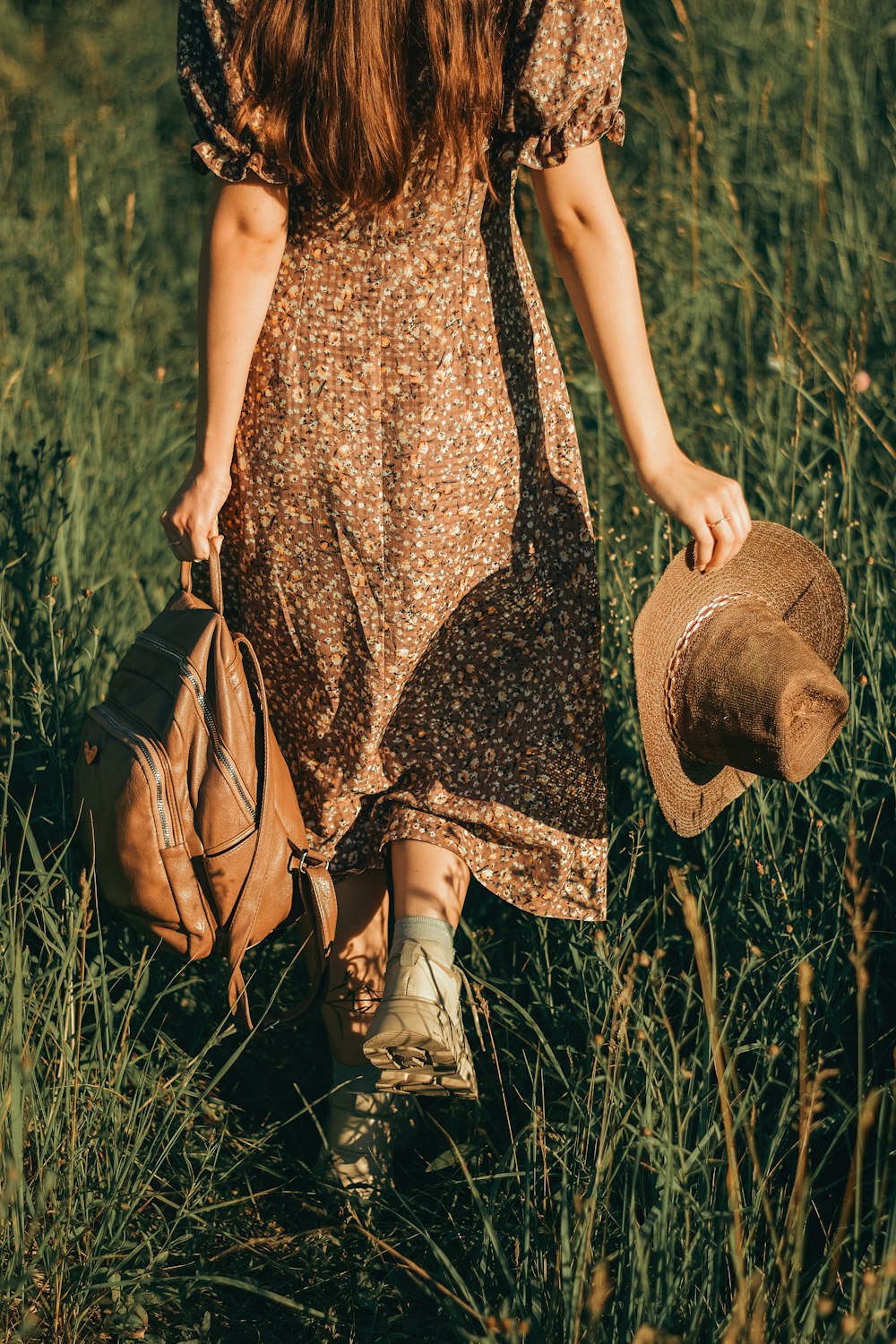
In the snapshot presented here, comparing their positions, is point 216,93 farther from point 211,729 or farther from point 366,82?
point 211,729

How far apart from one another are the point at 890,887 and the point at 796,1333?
3.09 ft

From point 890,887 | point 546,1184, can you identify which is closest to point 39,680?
point 546,1184

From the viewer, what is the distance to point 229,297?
176 cm

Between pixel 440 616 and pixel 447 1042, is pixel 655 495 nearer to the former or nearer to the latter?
pixel 440 616

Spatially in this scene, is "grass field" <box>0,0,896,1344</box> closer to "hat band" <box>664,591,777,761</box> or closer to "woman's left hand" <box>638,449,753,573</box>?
"hat band" <box>664,591,777,761</box>

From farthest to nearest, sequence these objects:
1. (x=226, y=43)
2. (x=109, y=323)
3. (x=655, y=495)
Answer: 1. (x=109, y=323)
2. (x=655, y=495)
3. (x=226, y=43)

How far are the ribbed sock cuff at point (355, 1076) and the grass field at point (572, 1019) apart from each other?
11cm

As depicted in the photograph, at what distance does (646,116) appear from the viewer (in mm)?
4703

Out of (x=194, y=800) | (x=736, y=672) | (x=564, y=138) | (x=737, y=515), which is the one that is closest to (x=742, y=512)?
(x=737, y=515)

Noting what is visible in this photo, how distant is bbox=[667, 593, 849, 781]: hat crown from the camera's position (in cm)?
181

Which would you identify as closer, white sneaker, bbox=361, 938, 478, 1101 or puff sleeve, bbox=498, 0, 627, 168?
puff sleeve, bbox=498, 0, 627, 168

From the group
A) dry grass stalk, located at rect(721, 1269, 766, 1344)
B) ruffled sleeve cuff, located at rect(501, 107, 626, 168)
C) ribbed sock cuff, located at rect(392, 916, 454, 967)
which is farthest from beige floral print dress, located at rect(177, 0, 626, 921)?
dry grass stalk, located at rect(721, 1269, 766, 1344)

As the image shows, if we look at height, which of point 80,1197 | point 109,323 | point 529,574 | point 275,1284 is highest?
point 109,323

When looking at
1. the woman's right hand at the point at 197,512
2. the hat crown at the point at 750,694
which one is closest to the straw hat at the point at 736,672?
the hat crown at the point at 750,694
